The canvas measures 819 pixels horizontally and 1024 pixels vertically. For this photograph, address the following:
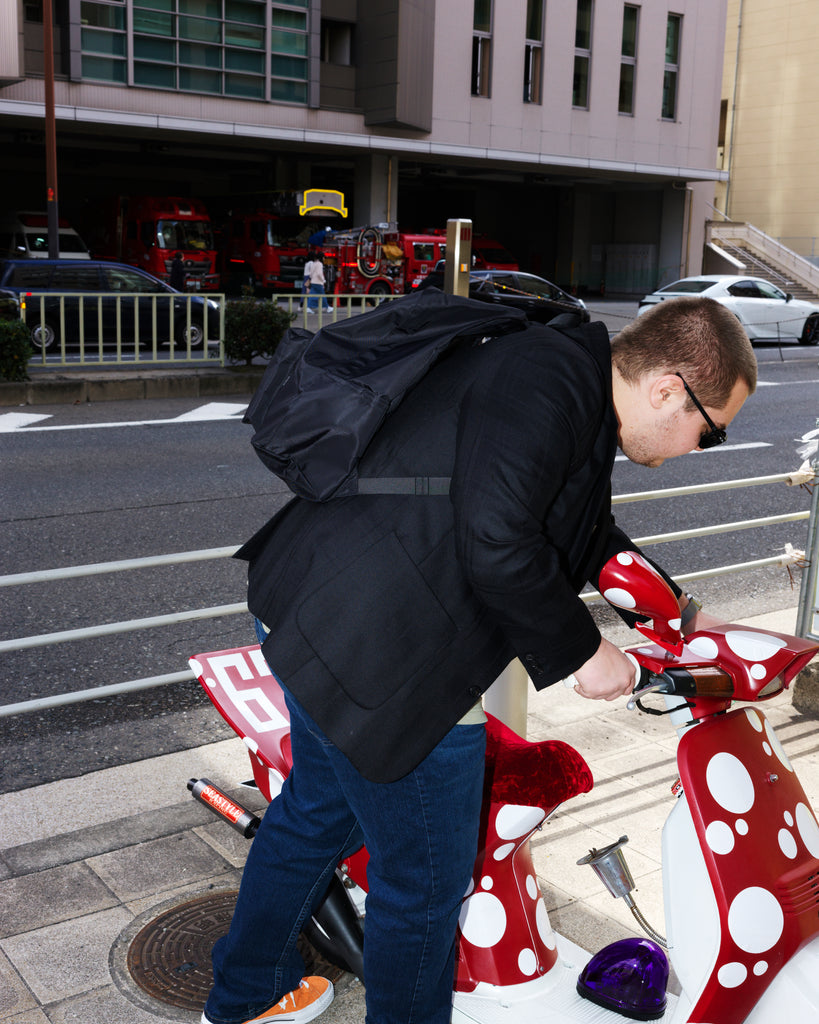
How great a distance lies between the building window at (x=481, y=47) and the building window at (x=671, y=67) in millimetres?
7418

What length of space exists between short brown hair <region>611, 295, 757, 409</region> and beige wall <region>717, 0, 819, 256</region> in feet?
147

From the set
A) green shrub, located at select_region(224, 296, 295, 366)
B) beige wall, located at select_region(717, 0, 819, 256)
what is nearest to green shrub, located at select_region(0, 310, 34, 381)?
green shrub, located at select_region(224, 296, 295, 366)

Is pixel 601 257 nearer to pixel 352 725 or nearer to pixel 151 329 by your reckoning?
pixel 151 329

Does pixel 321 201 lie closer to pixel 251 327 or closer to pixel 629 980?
pixel 251 327

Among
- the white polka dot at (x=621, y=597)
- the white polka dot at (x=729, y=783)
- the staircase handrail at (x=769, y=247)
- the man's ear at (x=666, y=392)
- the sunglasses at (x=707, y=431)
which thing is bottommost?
the white polka dot at (x=729, y=783)

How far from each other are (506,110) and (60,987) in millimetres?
34181

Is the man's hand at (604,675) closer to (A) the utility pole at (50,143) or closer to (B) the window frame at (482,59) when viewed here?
(A) the utility pole at (50,143)

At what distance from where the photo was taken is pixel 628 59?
36.6 m

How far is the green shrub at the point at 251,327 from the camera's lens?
15.0 m

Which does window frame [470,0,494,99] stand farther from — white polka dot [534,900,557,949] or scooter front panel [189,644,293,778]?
white polka dot [534,900,557,949]

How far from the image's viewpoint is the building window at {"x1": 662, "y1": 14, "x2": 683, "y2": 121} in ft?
123

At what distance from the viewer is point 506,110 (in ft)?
111

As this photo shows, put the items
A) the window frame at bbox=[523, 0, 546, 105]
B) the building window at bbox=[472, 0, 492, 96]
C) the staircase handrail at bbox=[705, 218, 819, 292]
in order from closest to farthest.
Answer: the building window at bbox=[472, 0, 492, 96] → the window frame at bbox=[523, 0, 546, 105] → the staircase handrail at bbox=[705, 218, 819, 292]

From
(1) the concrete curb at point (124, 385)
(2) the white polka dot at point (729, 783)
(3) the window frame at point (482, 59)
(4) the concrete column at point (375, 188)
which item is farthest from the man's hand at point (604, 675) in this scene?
(3) the window frame at point (482, 59)
